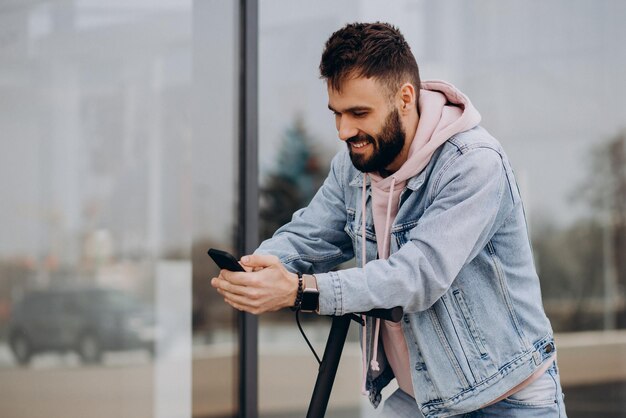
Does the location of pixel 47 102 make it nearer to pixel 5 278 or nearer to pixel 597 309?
pixel 5 278

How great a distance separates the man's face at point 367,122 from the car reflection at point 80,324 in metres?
2.12

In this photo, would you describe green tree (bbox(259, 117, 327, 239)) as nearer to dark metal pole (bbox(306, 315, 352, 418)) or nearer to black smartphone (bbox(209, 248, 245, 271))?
dark metal pole (bbox(306, 315, 352, 418))

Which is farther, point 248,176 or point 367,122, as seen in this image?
point 248,176

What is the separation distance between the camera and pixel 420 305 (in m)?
1.96

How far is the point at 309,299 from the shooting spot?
1.89 m

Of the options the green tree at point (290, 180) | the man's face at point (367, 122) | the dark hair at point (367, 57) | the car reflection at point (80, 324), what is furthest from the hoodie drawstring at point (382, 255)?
the green tree at point (290, 180)

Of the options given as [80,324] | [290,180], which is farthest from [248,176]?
[80,324]

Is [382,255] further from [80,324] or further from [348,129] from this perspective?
[80,324]

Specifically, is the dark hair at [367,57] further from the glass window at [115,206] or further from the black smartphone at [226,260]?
the glass window at [115,206]

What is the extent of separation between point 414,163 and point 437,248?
0.82 feet

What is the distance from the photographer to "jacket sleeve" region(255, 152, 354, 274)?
2252mm

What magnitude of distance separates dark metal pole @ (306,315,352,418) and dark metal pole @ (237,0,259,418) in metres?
2.07

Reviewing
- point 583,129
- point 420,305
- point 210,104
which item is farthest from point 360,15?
point 420,305

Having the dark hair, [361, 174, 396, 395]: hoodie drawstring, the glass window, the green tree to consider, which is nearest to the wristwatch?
[361, 174, 396, 395]: hoodie drawstring
